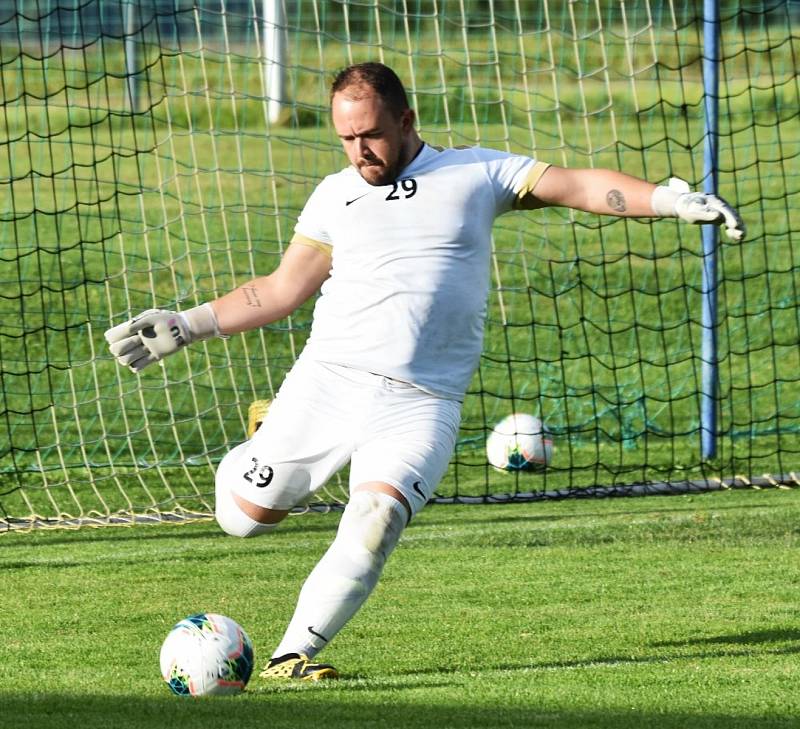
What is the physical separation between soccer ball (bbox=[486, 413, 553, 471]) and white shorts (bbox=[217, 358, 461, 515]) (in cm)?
443

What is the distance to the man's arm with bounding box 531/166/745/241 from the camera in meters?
5.05

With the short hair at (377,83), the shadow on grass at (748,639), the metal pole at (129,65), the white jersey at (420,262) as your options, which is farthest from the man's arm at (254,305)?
the metal pole at (129,65)

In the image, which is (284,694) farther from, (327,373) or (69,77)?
(69,77)

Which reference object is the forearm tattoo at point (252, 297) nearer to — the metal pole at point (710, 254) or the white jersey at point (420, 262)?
the white jersey at point (420, 262)

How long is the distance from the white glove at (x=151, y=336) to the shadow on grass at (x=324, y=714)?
3.88 feet

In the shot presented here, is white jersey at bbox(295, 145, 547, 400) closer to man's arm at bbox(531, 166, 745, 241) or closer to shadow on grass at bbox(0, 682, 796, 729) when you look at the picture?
man's arm at bbox(531, 166, 745, 241)

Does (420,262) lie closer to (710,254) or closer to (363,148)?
(363,148)

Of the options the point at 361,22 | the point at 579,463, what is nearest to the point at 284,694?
the point at 579,463

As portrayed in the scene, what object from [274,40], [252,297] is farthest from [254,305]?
[274,40]

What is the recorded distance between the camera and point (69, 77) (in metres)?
24.1

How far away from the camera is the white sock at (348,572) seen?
5047 mm

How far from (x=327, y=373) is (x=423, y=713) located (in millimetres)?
1294

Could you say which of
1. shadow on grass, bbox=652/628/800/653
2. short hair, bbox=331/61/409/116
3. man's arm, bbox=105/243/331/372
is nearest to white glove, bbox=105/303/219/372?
man's arm, bbox=105/243/331/372

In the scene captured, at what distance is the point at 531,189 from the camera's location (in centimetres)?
543
